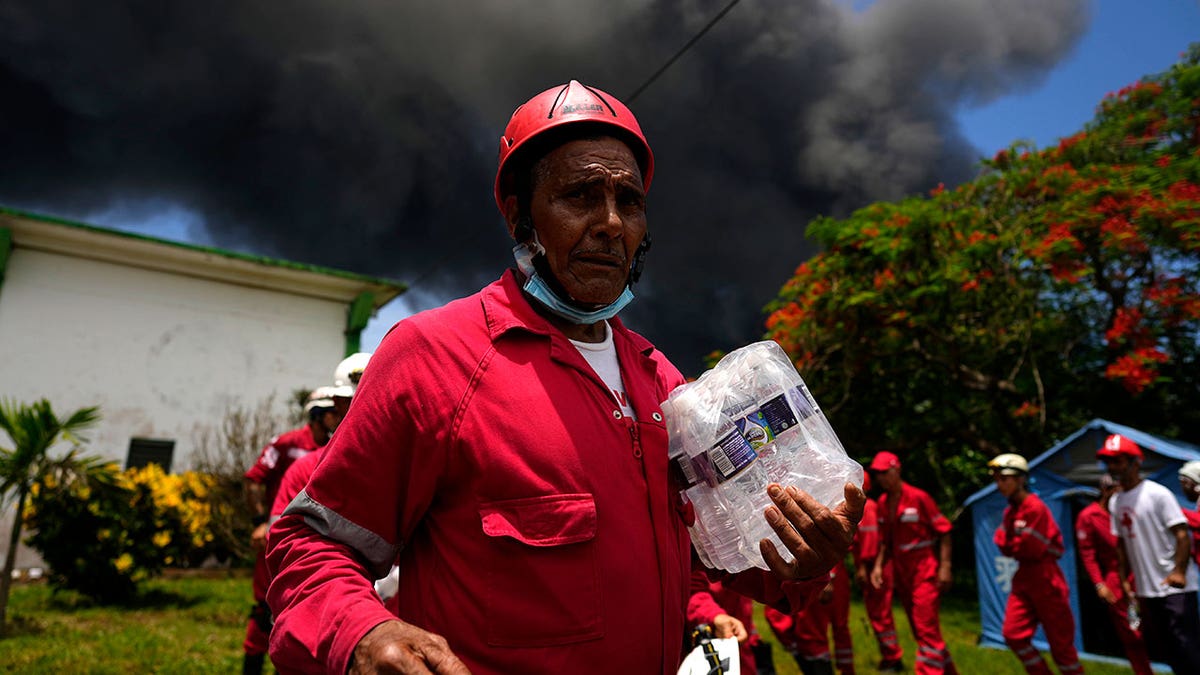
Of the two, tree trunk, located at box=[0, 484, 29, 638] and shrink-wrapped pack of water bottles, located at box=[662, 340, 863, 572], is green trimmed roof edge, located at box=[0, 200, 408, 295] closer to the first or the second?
tree trunk, located at box=[0, 484, 29, 638]

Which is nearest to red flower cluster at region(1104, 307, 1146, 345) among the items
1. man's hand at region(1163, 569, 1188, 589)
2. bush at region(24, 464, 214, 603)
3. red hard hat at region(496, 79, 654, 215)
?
man's hand at region(1163, 569, 1188, 589)

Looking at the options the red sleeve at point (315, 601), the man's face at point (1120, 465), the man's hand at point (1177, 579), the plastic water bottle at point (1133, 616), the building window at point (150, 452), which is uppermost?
the building window at point (150, 452)

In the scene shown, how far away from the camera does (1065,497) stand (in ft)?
34.7

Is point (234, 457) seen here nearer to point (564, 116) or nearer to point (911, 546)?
point (911, 546)

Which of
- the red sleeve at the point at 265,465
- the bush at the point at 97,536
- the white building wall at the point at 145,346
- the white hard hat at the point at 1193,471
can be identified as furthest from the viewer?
the white building wall at the point at 145,346

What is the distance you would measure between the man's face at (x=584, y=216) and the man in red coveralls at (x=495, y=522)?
147 millimetres

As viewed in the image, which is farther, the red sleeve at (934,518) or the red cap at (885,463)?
the red cap at (885,463)

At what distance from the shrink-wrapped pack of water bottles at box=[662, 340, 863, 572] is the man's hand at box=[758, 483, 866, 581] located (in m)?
0.09

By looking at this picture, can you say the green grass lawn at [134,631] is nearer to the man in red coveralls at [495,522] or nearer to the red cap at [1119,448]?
the man in red coveralls at [495,522]

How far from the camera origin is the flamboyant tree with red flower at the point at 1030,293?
10.9 m

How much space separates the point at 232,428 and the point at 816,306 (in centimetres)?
1224

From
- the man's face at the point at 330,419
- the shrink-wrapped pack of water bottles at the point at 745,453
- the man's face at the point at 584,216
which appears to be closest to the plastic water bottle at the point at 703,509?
the shrink-wrapped pack of water bottles at the point at 745,453

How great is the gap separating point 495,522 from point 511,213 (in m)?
0.84

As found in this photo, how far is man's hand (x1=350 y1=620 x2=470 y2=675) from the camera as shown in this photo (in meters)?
1.10
